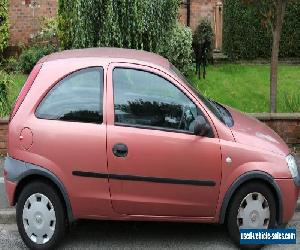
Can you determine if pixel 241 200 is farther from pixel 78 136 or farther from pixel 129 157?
pixel 78 136

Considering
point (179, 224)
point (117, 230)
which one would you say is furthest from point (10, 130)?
point (179, 224)

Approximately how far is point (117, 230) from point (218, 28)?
10510mm

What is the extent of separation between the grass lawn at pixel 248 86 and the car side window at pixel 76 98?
459cm

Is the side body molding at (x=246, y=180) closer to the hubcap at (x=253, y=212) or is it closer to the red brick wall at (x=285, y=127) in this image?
the hubcap at (x=253, y=212)

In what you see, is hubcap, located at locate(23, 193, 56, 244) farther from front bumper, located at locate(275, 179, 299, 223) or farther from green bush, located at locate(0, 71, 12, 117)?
green bush, located at locate(0, 71, 12, 117)

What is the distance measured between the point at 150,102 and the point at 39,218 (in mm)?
1455

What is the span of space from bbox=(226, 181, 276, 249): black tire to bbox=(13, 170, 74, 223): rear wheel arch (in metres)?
1.45

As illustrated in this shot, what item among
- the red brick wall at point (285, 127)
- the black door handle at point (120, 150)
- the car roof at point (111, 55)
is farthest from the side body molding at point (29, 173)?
the red brick wall at point (285, 127)

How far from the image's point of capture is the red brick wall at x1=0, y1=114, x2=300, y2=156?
25.4ft

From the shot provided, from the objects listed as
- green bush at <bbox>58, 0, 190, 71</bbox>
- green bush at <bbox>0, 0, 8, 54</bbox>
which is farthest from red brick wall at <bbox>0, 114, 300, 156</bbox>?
green bush at <bbox>0, 0, 8, 54</bbox>

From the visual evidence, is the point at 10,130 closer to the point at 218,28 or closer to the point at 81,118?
the point at 81,118

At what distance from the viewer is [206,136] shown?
16.6 ft

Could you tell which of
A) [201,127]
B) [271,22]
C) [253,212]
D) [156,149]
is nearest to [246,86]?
[271,22]

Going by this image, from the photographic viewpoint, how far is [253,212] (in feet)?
17.0
